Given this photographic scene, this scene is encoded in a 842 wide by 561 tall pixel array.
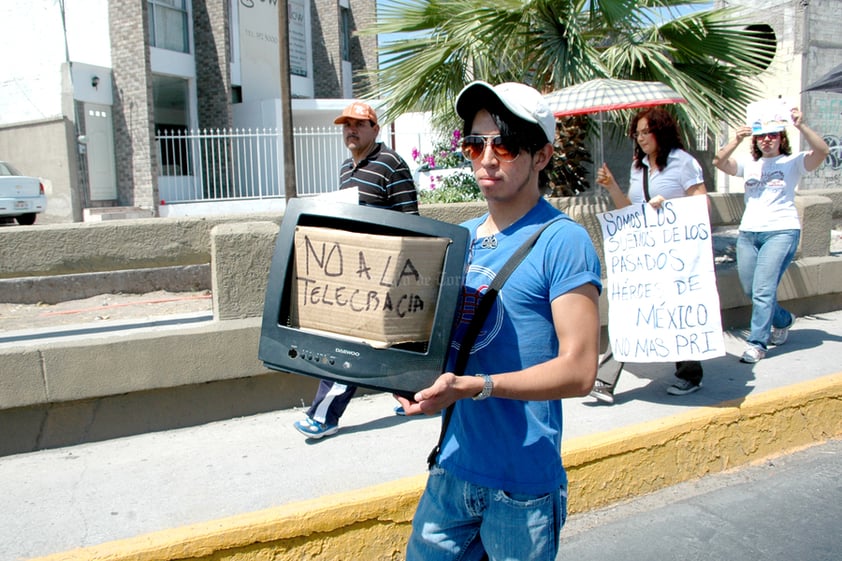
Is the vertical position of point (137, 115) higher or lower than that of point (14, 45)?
lower

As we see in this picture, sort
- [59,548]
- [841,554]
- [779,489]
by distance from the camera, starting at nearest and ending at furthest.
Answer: [59,548] < [841,554] < [779,489]

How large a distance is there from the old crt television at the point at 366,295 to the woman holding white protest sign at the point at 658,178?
3329mm

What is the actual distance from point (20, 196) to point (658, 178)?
49.1 ft

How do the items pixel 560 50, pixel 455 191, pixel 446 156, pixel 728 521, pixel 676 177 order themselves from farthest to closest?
pixel 446 156 < pixel 455 191 < pixel 560 50 < pixel 676 177 < pixel 728 521

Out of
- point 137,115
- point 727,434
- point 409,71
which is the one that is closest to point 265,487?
point 727,434

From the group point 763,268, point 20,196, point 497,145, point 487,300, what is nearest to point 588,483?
point 487,300

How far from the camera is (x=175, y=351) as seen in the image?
4535 mm

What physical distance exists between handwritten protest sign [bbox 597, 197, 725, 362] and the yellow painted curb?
1.75 ft

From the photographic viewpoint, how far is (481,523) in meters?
2.12

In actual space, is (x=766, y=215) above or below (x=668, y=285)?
above

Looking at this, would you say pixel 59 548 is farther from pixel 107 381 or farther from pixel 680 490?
pixel 680 490

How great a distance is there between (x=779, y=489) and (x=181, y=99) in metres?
20.3

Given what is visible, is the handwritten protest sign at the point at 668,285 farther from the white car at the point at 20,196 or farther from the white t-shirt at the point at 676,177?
the white car at the point at 20,196

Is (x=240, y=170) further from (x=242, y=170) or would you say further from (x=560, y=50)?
(x=560, y=50)
